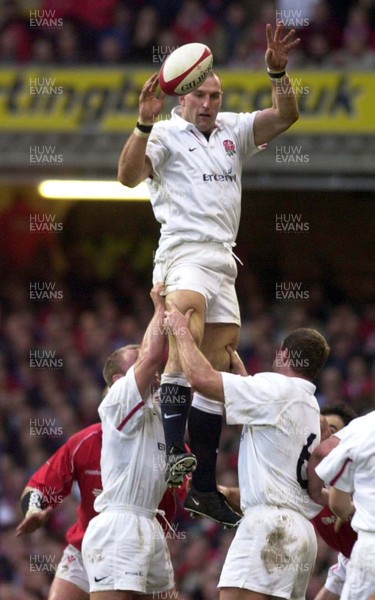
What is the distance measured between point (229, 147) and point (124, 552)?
2391mm

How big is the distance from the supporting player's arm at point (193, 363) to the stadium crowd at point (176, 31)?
8.06 meters

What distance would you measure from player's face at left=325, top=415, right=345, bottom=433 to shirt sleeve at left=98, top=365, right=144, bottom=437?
1372 millimetres

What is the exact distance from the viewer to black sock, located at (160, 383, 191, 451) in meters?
8.27

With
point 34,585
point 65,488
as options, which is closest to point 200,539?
point 34,585

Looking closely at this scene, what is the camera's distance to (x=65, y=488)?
9.65 meters

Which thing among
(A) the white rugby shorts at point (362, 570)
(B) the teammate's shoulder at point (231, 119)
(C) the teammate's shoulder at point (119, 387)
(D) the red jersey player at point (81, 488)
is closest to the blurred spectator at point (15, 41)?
(D) the red jersey player at point (81, 488)

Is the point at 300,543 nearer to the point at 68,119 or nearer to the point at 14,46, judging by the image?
the point at 68,119

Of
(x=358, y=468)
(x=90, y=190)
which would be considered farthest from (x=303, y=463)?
(x=90, y=190)

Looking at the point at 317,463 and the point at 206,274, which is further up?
the point at 206,274

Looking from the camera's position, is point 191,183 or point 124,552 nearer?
point 191,183

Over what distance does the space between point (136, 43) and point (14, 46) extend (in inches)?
55.4

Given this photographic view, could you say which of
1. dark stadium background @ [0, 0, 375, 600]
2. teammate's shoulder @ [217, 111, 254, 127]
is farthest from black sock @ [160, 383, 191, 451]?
dark stadium background @ [0, 0, 375, 600]

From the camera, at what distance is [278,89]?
844cm

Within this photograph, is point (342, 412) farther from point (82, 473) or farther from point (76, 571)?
point (76, 571)
